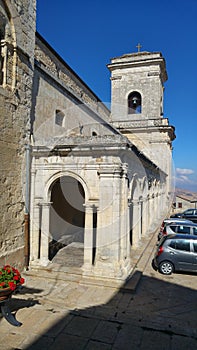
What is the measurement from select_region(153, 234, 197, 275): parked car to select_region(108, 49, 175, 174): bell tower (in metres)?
15.4

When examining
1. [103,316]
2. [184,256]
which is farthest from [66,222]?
[103,316]

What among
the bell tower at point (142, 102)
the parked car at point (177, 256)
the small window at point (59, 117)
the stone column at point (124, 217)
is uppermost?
the bell tower at point (142, 102)

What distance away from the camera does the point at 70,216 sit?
15.1 meters

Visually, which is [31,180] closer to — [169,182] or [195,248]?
[195,248]

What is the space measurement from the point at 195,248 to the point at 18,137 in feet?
24.4

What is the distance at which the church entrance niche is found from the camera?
1161 cm

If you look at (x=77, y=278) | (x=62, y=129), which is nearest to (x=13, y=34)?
(x=62, y=129)

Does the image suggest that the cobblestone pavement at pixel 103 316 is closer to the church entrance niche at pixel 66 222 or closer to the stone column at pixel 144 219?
the church entrance niche at pixel 66 222

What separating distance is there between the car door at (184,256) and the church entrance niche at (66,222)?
3723mm

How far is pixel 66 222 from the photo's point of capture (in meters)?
14.6

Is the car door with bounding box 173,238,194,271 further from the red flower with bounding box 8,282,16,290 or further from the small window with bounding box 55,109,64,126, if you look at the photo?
the small window with bounding box 55,109,64,126

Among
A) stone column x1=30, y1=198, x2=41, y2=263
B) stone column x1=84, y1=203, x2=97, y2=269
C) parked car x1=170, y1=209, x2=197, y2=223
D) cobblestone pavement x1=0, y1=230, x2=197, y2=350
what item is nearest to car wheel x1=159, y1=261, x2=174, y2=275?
cobblestone pavement x1=0, y1=230, x2=197, y2=350

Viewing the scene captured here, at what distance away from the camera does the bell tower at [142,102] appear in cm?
2505

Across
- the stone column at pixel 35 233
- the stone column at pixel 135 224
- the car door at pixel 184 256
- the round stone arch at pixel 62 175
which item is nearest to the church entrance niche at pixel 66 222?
the stone column at pixel 35 233
